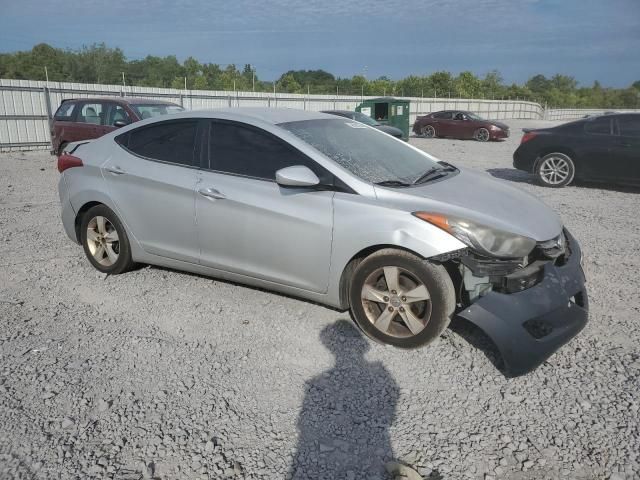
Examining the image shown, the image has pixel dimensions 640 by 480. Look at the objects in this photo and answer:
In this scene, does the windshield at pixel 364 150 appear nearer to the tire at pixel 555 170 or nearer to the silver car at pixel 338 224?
the silver car at pixel 338 224

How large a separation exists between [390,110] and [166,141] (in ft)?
67.6

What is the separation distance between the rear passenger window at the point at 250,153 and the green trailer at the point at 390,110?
66.9ft

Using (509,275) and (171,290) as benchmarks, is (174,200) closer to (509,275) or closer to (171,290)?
(171,290)

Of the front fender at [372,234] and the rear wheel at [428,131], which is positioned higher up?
Answer: the front fender at [372,234]

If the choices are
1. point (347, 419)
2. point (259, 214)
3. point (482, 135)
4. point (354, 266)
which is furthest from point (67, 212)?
point (482, 135)

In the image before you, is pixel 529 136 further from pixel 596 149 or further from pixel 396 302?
pixel 396 302

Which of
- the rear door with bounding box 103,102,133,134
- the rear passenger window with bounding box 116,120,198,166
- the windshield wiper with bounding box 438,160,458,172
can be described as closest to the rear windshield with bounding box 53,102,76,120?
the rear door with bounding box 103,102,133,134

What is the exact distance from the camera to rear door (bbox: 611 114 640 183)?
344 inches

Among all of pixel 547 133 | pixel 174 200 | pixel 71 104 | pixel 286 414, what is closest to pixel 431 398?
pixel 286 414

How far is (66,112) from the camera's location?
11547 millimetres

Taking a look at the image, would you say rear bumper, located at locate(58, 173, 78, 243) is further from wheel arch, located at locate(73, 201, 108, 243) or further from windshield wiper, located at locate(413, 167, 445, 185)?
windshield wiper, located at locate(413, 167, 445, 185)

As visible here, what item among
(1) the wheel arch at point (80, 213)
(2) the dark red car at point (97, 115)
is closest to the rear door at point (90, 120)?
(2) the dark red car at point (97, 115)

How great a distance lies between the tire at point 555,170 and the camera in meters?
9.53

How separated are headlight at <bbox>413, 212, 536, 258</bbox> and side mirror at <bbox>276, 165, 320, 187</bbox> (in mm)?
808
